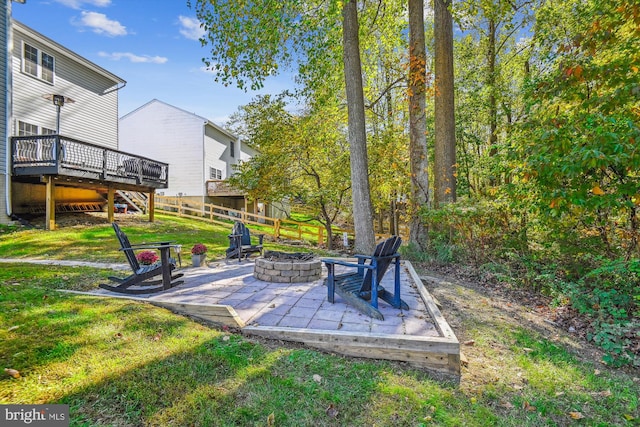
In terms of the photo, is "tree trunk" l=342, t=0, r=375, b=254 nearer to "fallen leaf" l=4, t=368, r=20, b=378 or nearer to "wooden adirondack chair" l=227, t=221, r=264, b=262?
"wooden adirondack chair" l=227, t=221, r=264, b=262

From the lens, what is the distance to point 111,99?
15484 mm

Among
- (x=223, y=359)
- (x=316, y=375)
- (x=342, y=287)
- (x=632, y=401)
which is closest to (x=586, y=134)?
(x=632, y=401)

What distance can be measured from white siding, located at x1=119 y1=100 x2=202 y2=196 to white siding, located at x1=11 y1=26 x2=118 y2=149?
4.67 m

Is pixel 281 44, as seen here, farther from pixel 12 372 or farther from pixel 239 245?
pixel 12 372

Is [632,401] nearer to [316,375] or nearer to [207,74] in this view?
[316,375]

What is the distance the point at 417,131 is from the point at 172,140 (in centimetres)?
1721

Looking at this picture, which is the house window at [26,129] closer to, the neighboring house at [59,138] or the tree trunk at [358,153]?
the neighboring house at [59,138]

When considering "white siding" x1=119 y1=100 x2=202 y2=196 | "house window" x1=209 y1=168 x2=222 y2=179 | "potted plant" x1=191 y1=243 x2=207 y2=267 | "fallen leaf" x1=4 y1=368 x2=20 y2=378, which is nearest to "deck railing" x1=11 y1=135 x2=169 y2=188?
"potted plant" x1=191 y1=243 x2=207 y2=267

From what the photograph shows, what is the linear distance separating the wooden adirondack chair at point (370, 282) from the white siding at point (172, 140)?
1807cm

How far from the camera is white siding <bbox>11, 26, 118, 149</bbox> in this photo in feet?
37.1

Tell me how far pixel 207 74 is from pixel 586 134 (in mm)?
9622

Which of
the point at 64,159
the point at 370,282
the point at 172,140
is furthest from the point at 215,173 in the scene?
the point at 370,282

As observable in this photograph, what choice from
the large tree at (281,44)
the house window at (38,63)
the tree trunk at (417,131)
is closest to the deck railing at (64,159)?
Result: the house window at (38,63)

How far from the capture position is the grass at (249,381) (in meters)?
2.16
